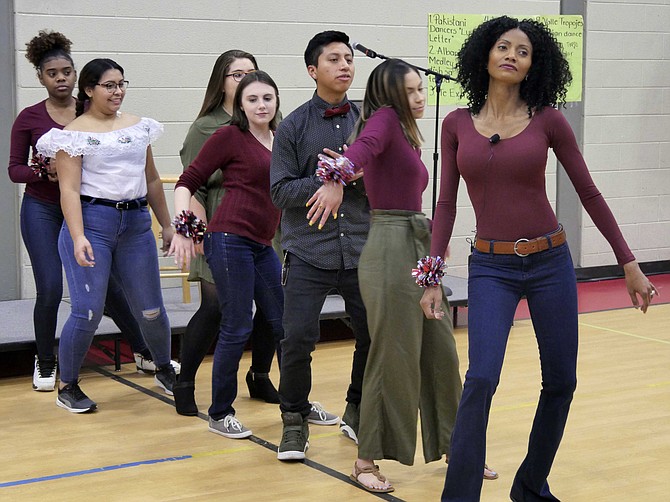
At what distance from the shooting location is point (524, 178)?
2.87 m

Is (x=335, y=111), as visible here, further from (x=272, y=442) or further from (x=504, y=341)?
(x=272, y=442)

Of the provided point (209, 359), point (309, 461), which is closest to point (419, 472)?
point (309, 461)

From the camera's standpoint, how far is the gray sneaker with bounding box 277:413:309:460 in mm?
3725

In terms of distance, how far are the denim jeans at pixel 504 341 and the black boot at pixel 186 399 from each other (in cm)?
176

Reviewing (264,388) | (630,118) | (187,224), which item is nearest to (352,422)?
(264,388)

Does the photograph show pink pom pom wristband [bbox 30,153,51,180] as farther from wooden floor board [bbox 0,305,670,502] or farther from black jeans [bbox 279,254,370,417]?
black jeans [bbox 279,254,370,417]

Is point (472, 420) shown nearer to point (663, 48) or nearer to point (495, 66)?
point (495, 66)

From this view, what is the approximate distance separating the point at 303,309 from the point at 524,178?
3.44 ft

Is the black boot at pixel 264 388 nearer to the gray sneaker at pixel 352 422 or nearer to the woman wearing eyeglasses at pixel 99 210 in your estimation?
the woman wearing eyeglasses at pixel 99 210

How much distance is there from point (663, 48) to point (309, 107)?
548cm

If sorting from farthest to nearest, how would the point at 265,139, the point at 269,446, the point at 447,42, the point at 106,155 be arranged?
the point at 447,42
the point at 106,155
the point at 265,139
the point at 269,446

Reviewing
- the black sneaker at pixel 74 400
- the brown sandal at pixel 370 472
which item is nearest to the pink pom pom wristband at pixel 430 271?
the brown sandal at pixel 370 472

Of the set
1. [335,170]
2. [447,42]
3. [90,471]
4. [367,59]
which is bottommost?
[90,471]

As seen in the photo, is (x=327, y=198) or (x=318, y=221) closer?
(x=327, y=198)
